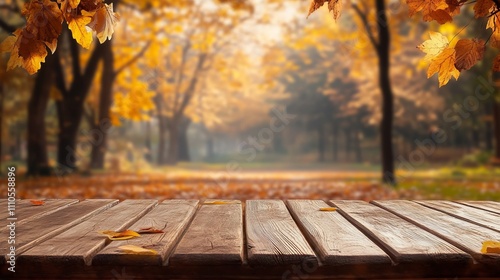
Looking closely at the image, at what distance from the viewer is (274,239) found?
6.60 ft

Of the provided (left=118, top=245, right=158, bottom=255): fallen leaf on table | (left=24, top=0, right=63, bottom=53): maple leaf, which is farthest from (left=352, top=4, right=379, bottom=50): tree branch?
(left=118, top=245, right=158, bottom=255): fallen leaf on table

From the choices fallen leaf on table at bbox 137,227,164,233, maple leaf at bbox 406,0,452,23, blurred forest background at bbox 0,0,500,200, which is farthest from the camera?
Answer: blurred forest background at bbox 0,0,500,200

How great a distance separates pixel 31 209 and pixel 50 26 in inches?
54.1

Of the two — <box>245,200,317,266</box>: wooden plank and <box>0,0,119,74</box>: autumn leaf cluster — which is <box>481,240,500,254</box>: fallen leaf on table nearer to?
<box>245,200,317,266</box>: wooden plank

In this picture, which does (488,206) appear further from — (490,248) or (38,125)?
(38,125)

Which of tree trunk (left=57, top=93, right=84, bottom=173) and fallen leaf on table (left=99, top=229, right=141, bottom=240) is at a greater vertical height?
tree trunk (left=57, top=93, right=84, bottom=173)

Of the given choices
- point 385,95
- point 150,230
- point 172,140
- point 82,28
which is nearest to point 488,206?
point 150,230

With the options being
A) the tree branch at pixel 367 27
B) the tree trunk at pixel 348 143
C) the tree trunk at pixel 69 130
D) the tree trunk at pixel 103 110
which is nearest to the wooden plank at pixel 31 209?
the tree branch at pixel 367 27

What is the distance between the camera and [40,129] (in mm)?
14758

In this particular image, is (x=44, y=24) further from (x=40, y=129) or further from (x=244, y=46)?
(x=244, y=46)

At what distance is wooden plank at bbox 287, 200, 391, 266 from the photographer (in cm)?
172

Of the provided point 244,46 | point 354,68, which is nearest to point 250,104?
point 244,46

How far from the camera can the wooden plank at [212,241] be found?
1.72 meters

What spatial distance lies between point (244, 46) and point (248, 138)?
97.7 ft
